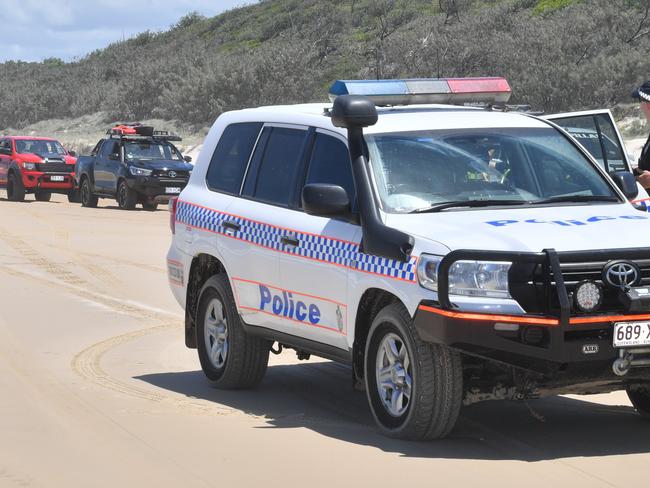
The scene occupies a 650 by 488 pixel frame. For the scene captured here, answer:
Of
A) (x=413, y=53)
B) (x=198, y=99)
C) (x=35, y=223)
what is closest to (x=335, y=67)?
(x=198, y=99)

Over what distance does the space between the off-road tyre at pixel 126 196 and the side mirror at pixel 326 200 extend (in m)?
22.4

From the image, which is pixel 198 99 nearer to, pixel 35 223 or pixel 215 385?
pixel 35 223

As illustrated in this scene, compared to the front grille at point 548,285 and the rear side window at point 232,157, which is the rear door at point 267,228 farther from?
the front grille at point 548,285

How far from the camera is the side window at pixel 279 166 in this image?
847cm

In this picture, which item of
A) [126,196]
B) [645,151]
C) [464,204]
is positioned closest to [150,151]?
[126,196]

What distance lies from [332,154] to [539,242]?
1795mm

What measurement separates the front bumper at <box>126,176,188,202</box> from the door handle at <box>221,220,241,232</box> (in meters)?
20.5

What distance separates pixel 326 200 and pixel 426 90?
4.70 ft

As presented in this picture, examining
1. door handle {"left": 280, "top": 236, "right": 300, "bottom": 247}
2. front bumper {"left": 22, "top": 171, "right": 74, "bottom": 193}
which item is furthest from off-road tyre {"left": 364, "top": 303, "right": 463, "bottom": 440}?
front bumper {"left": 22, "top": 171, "right": 74, "bottom": 193}

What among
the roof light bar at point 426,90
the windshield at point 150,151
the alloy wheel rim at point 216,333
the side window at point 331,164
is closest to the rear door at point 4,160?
the windshield at point 150,151

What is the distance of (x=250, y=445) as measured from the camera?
7.15 meters

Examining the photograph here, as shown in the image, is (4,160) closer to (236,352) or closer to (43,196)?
(43,196)

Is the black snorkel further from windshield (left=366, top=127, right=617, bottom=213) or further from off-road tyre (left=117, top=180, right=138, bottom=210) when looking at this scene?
off-road tyre (left=117, top=180, right=138, bottom=210)

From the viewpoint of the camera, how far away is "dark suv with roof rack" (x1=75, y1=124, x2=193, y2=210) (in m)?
29.5
